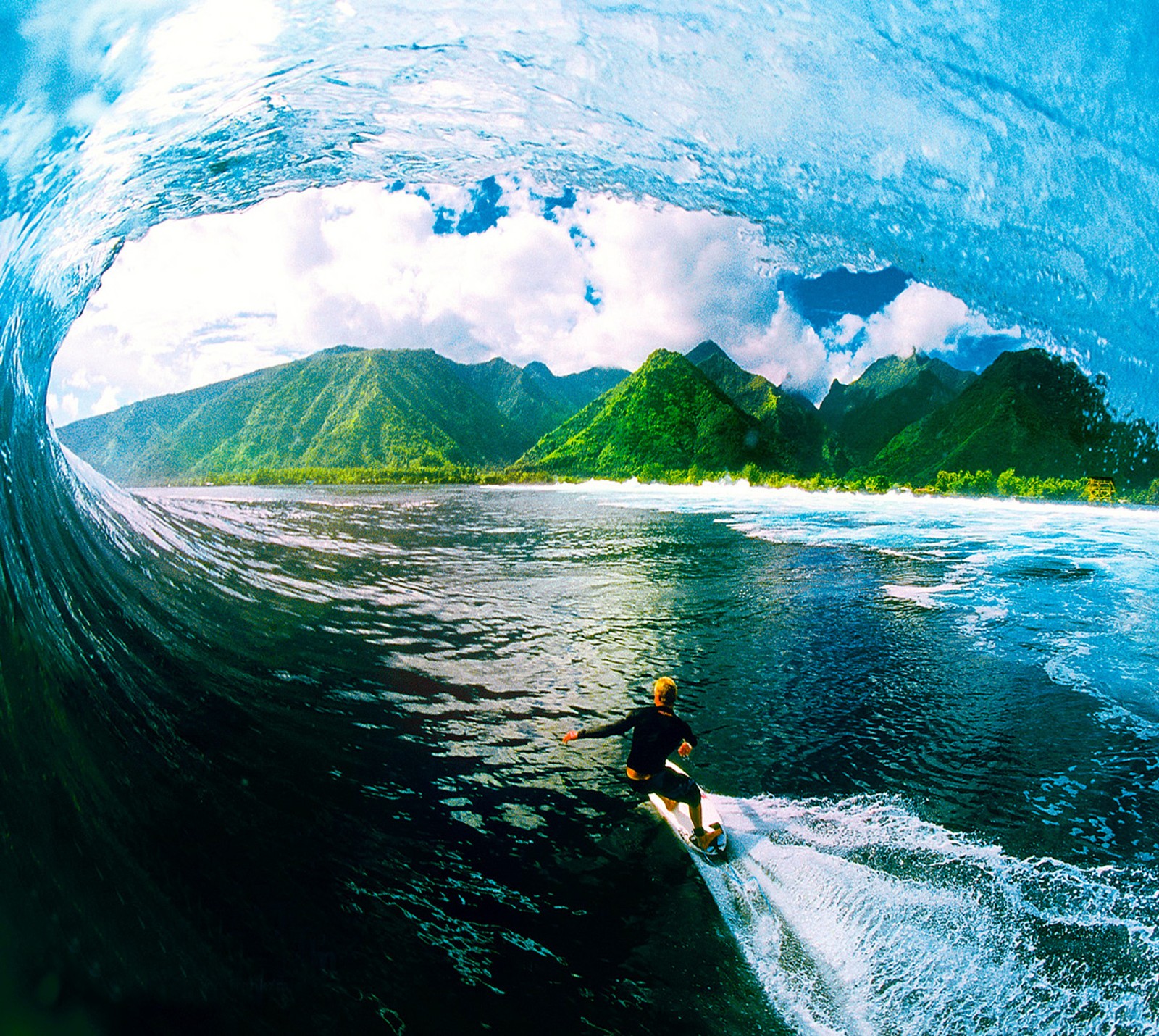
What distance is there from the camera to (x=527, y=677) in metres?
9.27

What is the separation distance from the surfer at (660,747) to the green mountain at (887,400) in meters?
91.3

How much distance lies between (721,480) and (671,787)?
82578 millimetres

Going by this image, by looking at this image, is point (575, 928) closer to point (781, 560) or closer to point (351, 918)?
point (351, 918)

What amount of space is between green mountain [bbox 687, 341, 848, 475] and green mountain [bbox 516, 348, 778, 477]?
229cm

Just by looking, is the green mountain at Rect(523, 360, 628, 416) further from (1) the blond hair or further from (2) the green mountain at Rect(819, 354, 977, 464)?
(1) the blond hair

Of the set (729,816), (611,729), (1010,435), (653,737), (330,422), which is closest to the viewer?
(611,729)

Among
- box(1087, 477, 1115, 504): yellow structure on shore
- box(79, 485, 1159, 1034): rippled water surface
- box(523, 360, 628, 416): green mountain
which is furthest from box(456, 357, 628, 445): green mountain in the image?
box(79, 485, 1159, 1034): rippled water surface

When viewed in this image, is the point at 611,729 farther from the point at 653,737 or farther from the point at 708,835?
the point at 708,835

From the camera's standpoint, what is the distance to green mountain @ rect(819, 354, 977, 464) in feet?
301

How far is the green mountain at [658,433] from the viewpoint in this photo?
8931cm

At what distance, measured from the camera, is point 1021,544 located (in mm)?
28141

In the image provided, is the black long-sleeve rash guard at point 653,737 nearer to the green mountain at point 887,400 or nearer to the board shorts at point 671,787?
the board shorts at point 671,787

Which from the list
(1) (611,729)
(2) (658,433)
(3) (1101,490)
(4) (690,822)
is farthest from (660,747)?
(2) (658,433)

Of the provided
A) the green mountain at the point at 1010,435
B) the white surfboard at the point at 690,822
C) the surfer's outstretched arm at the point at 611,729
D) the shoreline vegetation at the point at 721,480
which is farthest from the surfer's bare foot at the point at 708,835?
the green mountain at the point at 1010,435
